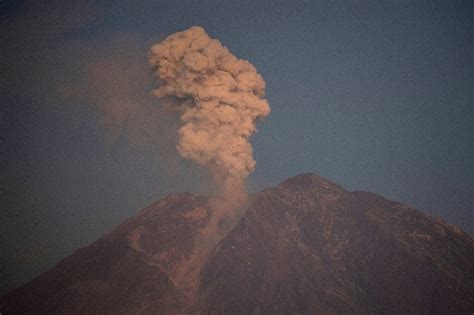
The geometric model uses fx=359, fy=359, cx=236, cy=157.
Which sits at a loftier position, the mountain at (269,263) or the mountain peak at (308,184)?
the mountain peak at (308,184)

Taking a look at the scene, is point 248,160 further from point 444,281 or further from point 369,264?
point 444,281

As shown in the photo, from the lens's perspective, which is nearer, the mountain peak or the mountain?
the mountain

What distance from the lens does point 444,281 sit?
33188 millimetres

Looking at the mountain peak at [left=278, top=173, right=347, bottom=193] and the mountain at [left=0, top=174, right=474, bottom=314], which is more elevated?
the mountain peak at [left=278, top=173, right=347, bottom=193]

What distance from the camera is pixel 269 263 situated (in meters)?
38.7

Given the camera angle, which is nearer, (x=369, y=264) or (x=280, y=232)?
(x=369, y=264)

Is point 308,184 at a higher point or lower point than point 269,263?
higher

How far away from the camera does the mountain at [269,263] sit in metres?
33.3

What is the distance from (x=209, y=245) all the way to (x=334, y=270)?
47.3 feet

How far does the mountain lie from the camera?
33344 millimetres

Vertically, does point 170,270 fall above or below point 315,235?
below

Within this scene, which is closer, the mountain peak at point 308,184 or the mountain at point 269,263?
the mountain at point 269,263

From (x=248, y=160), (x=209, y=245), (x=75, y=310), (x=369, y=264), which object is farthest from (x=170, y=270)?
(x=369, y=264)

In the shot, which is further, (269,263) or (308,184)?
(308,184)
